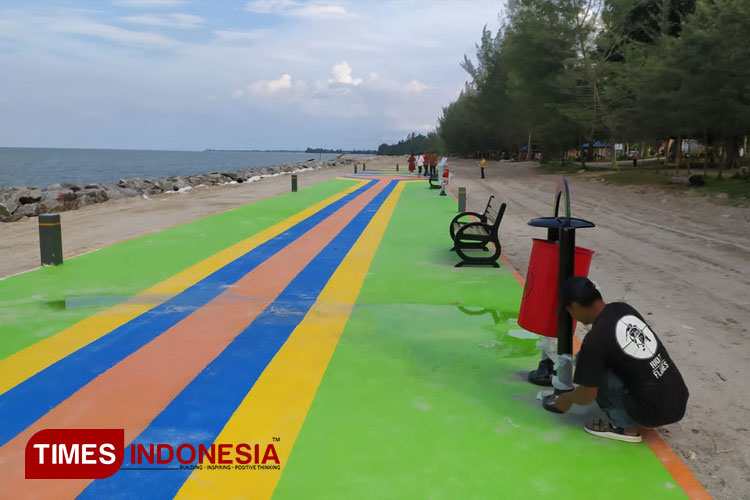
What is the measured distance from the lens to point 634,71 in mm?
30953

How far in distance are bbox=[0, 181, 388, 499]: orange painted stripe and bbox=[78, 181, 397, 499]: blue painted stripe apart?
10cm

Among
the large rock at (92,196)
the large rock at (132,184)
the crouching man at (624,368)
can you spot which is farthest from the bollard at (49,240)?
the large rock at (132,184)

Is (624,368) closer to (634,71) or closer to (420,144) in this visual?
(634,71)

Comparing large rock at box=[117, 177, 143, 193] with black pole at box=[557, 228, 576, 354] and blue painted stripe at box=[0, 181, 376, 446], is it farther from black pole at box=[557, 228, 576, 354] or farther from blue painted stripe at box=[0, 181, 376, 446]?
black pole at box=[557, 228, 576, 354]

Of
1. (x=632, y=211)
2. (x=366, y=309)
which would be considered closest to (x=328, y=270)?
(x=366, y=309)

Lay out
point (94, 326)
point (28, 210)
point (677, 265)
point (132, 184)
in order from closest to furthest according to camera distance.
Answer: point (94, 326)
point (677, 265)
point (28, 210)
point (132, 184)

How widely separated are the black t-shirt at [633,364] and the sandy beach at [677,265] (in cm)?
44

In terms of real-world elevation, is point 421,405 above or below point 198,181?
Answer: below

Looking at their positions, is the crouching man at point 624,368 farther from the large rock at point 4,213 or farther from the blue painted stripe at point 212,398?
the large rock at point 4,213

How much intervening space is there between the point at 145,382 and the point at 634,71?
105ft

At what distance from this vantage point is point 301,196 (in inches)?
934

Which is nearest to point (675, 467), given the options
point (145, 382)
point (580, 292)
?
point (580, 292)

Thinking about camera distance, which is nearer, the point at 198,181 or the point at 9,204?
the point at 9,204

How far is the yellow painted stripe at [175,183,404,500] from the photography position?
3.49 m
